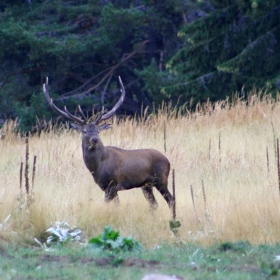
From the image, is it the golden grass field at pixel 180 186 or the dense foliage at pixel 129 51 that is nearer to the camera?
the golden grass field at pixel 180 186

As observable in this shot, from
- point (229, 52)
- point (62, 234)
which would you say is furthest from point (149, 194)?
point (229, 52)

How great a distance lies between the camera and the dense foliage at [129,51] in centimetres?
2197

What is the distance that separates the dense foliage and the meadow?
513 cm

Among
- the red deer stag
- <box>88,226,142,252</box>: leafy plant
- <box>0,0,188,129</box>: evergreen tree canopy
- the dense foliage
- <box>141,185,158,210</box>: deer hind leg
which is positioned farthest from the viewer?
<box>0,0,188,129</box>: evergreen tree canopy

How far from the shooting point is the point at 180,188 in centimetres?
1150

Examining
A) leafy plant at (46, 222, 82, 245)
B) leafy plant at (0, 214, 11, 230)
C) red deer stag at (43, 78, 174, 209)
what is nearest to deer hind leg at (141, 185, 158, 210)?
red deer stag at (43, 78, 174, 209)

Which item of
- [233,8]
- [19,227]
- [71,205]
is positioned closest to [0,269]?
[19,227]

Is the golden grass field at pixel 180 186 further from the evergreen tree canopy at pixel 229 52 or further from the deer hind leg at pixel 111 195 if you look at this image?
the evergreen tree canopy at pixel 229 52

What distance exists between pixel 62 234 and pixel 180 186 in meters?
3.46

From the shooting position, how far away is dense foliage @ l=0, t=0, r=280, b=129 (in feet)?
72.1

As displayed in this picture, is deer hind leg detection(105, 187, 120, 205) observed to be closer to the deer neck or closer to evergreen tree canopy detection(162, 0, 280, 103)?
the deer neck

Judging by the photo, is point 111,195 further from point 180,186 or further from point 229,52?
point 229,52

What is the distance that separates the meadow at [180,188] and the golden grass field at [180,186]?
0.05 feet

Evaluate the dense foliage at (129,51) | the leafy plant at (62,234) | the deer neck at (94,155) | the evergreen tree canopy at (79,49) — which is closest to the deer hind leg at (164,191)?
the deer neck at (94,155)
